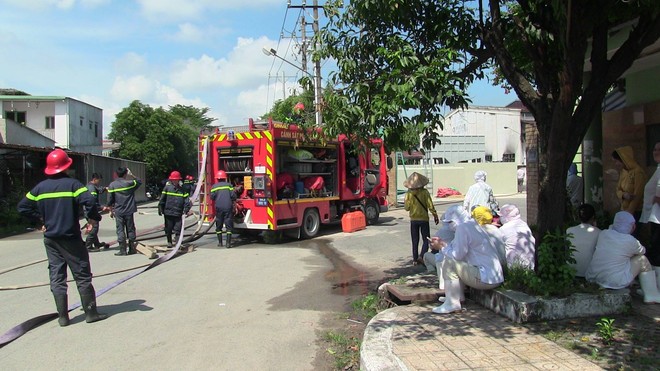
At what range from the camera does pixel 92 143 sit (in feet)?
135

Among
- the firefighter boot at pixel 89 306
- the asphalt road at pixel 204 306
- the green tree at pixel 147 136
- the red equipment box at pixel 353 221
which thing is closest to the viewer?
the asphalt road at pixel 204 306

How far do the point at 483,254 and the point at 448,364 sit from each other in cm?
177

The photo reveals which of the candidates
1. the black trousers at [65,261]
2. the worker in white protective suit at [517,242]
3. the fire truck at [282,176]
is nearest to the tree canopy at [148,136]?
the fire truck at [282,176]

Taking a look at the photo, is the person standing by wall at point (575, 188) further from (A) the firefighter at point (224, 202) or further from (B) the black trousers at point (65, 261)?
(B) the black trousers at point (65, 261)

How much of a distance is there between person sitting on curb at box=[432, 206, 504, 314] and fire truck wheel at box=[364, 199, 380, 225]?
31.5ft

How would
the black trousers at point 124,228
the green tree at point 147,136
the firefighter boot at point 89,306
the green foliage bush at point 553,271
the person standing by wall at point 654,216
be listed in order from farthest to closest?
the green tree at point 147,136 → the black trousers at point 124,228 → the firefighter boot at point 89,306 → the person standing by wall at point 654,216 → the green foliage bush at point 553,271

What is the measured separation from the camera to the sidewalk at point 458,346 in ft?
12.8

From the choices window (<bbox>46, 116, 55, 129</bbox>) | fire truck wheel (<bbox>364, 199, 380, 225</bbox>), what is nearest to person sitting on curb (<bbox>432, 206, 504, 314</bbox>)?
fire truck wheel (<bbox>364, 199, 380, 225</bbox>)

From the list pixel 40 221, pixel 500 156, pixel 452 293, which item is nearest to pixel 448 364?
pixel 452 293

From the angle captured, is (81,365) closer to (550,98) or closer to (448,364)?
(448,364)

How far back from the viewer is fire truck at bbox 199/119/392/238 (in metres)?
11.6

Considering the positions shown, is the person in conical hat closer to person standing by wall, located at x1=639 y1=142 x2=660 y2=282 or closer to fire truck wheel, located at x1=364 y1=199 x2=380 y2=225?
person standing by wall, located at x1=639 y1=142 x2=660 y2=282

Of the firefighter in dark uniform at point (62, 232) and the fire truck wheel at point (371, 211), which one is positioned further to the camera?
the fire truck wheel at point (371, 211)

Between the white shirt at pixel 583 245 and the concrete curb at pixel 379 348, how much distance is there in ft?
7.01
